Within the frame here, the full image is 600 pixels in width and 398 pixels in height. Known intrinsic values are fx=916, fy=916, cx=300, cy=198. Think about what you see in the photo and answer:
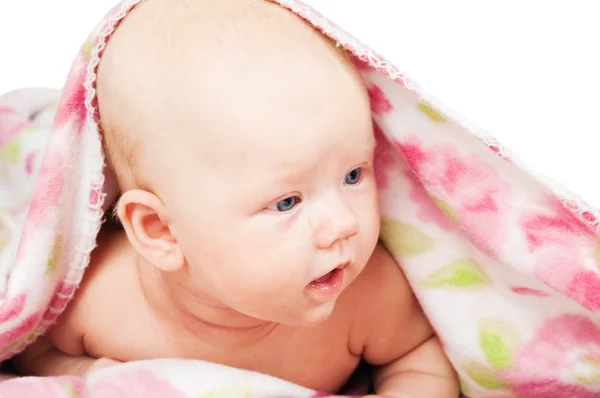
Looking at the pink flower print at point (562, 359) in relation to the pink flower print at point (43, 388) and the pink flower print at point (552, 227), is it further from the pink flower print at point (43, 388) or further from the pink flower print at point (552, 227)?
the pink flower print at point (43, 388)

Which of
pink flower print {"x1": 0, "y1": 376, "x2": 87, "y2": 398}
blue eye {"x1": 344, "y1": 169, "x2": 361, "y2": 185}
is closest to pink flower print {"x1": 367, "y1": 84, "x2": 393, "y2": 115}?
blue eye {"x1": 344, "y1": 169, "x2": 361, "y2": 185}

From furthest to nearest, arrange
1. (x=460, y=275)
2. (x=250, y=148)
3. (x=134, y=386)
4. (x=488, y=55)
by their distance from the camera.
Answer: (x=488, y=55), (x=460, y=275), (x=134, y=386), (x=250, y=148)

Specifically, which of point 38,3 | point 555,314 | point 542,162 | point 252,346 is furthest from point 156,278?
point 38,3

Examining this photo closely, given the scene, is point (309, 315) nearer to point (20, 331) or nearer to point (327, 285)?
point (327, 285)

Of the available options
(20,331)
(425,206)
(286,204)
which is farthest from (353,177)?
(20,331)

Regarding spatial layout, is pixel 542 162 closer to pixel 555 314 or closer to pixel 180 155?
pixel 555 314

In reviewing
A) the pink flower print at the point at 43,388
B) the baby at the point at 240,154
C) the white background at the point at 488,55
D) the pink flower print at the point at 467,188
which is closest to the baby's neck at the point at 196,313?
the baby at the point at 240,154

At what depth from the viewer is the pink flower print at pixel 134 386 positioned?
0.84m

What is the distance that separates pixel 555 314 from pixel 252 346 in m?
0.31

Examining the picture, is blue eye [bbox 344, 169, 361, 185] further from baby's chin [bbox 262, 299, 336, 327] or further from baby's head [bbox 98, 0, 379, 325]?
baby's chin [bbox 262, 299, 336, 327]

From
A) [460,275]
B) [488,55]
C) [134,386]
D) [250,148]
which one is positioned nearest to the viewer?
[250,148]

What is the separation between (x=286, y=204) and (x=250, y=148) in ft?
0.20

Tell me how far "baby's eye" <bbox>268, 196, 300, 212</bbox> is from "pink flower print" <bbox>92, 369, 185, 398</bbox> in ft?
0.67

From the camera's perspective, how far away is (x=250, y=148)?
0.75 m
